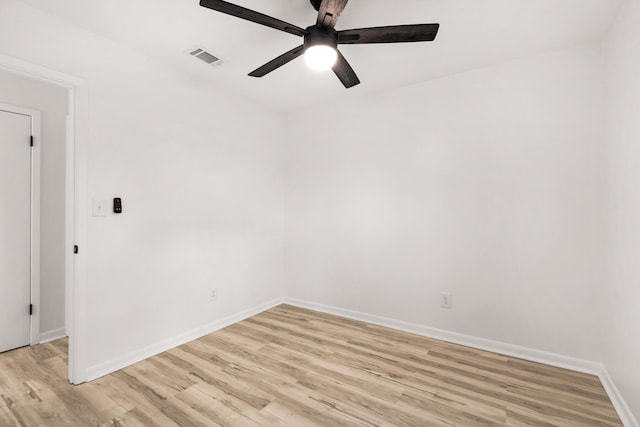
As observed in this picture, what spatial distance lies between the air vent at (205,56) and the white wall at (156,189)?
0.35 meters

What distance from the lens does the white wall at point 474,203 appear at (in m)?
2.33

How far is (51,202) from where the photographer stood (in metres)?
2.90

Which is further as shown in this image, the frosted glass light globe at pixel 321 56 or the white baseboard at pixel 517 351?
the white baseboard at pixel 517 351

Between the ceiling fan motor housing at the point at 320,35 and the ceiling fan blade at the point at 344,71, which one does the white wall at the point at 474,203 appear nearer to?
the ceiling fan blade at the point at 344,71

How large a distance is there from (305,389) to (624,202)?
7.57 ft

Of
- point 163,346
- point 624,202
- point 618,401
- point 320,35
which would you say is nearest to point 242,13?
point 320,35

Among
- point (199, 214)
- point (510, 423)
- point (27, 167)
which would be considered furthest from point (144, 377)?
point (510, 423)

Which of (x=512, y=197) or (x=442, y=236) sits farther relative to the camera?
(x=442, y=236)

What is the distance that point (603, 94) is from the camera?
224 cm

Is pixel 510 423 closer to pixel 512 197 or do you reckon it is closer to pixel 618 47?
pixel 512 197

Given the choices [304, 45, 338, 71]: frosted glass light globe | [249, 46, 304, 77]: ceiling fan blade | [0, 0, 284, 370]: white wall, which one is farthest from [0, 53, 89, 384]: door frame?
[304, 45, 338, 71]: frosted glass light globe

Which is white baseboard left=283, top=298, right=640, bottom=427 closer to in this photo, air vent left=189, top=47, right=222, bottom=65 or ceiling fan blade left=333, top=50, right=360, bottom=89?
ceiling fan blade left=333, top=50, right=360, bottom=89

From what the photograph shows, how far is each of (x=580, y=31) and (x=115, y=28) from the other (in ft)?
10.6

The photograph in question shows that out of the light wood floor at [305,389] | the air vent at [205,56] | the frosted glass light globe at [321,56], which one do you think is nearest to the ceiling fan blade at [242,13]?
the frosted glass light globe at [321,56]
